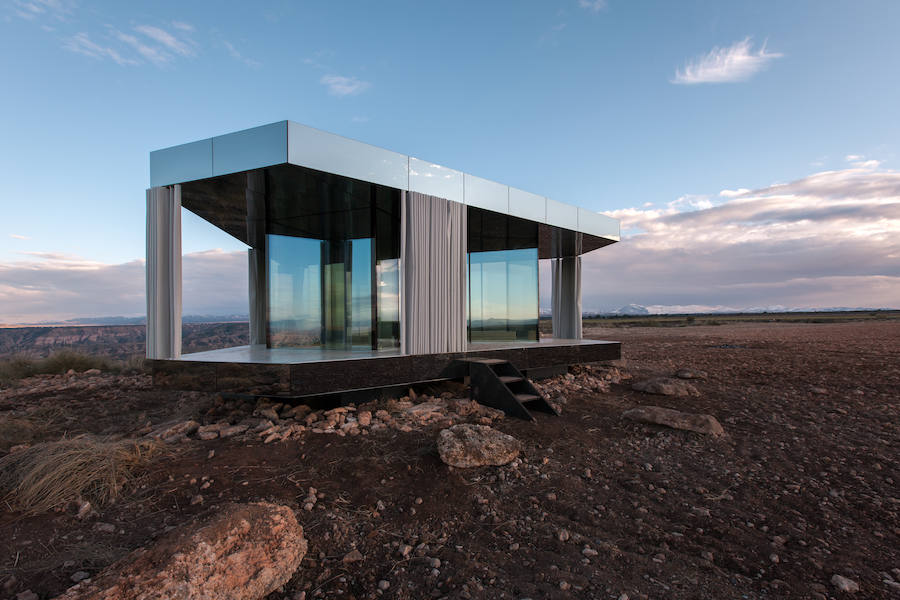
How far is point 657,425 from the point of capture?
5.50 metres

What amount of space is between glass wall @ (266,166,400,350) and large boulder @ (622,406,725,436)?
16.1ft

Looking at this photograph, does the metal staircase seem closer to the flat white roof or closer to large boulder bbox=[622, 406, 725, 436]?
large boulder bbox=[622, 406, 725, 436]

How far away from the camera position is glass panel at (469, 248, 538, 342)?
1097 centimetres

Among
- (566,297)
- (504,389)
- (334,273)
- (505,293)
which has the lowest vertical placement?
(504,389)

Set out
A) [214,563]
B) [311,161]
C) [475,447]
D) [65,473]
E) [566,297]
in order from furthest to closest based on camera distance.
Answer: [566,297]
[311,161]
[475,447]
[65,473]
[214,563]

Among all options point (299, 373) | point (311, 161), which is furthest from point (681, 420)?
point (311, 161)

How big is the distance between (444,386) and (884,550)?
581 cm

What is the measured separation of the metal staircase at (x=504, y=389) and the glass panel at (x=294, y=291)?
13.8 ft

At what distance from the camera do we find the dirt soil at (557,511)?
247 centimetres

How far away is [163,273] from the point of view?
6.32 metres

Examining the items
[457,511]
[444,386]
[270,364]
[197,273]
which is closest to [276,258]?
[197,273]

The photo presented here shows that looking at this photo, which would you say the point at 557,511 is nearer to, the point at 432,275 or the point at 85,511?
the point at 85,511

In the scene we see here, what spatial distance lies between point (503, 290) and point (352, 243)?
4.41 m

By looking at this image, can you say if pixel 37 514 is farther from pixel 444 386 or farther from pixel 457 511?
pixel 444 386
